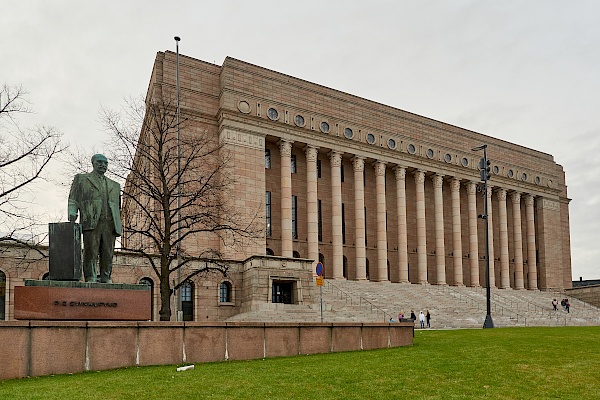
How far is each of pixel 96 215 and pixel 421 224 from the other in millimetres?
50762

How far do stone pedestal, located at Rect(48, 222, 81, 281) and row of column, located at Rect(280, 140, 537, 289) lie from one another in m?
38.3

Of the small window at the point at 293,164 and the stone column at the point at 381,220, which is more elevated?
the small window at the point at 293,164

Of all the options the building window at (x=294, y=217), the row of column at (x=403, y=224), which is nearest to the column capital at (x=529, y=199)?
the row of column at (x=403, y=224)

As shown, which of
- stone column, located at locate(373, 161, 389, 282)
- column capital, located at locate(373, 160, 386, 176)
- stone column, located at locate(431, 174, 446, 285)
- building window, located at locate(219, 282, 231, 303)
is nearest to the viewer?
building window, located at locate(219, 282, 231, 303)

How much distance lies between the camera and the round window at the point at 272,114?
5341 cm

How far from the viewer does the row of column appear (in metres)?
54.6

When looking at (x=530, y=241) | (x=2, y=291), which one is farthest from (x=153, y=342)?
(x=530, y=241)

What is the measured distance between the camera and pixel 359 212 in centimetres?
5838

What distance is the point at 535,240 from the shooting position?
253 feet

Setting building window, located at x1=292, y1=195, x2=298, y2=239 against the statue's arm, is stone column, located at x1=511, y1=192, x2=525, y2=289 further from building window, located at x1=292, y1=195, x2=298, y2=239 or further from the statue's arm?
the statue's arm

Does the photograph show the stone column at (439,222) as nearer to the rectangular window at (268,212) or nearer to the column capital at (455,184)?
the column capital at (455,184)

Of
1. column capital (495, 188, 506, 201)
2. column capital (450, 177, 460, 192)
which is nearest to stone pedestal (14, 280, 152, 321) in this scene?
column capital (450, 177, 460, 192)

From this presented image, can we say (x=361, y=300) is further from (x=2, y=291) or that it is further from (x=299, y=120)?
(x=2, y=291)

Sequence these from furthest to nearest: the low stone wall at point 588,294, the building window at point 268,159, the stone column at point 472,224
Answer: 1. the low stone wall at point 588,294
2. the stone column at point 472,224
3. the building window at point 268,159
